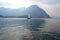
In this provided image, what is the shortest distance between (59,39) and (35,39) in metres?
2.96

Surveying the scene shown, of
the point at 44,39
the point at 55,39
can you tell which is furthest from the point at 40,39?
the point at 55,39

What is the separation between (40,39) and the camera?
17.5 metres

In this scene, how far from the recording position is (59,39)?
17.8m

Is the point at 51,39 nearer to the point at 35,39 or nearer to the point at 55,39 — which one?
the point at 55,39

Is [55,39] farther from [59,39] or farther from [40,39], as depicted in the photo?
[40,39]

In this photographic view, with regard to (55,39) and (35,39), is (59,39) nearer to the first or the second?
(55,39)

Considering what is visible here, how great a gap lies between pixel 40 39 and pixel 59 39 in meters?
2.36

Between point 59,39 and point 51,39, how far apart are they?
1.05m

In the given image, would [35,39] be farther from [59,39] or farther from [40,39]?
[59,39]

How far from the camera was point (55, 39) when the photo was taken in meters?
17.7

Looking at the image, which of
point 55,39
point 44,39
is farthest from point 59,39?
point 44,39

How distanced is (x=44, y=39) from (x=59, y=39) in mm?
1930

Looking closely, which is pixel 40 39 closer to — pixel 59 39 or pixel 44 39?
pixel 44 39

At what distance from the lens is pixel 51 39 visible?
689 inches
